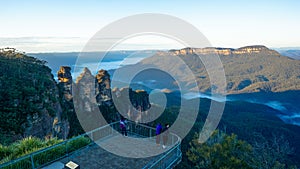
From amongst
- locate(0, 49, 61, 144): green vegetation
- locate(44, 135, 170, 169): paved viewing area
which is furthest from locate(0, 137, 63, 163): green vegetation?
locate(0, 49, 61, 144): green vegetation

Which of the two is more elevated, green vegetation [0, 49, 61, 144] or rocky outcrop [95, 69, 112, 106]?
green vegetation [0, 49, 61, 144]

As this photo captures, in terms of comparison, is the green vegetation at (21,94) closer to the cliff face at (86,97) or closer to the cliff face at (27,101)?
the cliff face at (27,101)

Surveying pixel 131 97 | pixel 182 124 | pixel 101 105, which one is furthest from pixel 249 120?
pixel 101 105

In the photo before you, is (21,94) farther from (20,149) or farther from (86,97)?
(86,97)

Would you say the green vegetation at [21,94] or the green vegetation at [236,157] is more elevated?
the green vegetation at [21,94]

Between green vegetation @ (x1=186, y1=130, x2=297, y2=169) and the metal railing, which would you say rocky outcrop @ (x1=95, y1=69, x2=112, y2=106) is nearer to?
green vegetation @ (x1=186, y1=130, x2=297, y2=169)

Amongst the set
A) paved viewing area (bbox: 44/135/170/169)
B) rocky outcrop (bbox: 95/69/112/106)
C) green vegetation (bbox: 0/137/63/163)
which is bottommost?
rocky outcrop (bbox: 95/69/112/106)

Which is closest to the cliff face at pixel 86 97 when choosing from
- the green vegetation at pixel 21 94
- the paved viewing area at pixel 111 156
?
the green vegetation at pixel 21 94

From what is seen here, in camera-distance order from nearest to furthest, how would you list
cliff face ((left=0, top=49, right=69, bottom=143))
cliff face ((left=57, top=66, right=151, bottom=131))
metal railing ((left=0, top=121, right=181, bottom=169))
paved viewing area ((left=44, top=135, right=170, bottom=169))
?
1. metal railing ((left=0, top=121, right=181, bottom=169))
2. paved viewing area ((left=44, top=135, right=170, bottom=169))
3. cliff face ((left=0, top=49, right=69, bottom=143))
4. cliff face ((left=57, top=66, right=151, bottom=131))
